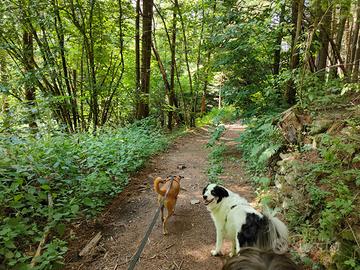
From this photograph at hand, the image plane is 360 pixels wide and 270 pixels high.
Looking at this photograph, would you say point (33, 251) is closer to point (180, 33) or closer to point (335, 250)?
point (335, 250)

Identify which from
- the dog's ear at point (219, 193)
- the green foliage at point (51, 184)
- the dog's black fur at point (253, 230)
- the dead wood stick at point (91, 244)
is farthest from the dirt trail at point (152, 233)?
the dog's ear at point (219, 193)

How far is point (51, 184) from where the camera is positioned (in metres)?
3.91

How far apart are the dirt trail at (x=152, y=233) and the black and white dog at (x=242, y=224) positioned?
15.4 inches

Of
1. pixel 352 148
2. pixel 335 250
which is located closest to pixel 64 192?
pixel 335 250

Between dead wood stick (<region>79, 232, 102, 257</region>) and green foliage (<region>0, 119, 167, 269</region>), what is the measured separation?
12.6 inches

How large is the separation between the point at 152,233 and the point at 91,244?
2.85 ft

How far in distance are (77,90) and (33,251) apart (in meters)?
8.14

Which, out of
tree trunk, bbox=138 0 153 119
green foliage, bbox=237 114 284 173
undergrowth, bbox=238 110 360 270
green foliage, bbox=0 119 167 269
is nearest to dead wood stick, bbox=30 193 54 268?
green foliage, bbox=0 119 167 269

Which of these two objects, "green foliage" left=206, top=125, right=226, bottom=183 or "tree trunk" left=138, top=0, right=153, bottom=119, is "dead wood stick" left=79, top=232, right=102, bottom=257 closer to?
"green foliage" left=206, top=125, right=226, bottom=183

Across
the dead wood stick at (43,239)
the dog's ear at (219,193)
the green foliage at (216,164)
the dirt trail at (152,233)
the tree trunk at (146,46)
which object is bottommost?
the dirt trail at (152,233)

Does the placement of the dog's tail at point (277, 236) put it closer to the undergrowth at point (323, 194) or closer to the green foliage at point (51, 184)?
the undergrowth at point (323, 194)

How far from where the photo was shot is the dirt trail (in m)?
3.28

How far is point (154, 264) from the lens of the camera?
3.26 metres

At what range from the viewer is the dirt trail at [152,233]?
3.28m
